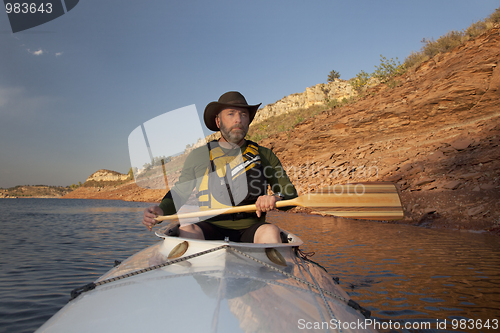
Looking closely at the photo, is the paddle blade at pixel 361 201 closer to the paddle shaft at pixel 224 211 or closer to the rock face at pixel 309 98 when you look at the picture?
the paddle shaft at pixel 224 211

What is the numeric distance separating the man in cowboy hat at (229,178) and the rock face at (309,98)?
124 feet

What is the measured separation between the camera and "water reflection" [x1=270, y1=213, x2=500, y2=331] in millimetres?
2742

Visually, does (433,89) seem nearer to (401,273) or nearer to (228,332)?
(401,273)

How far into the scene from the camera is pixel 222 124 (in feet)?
9.70

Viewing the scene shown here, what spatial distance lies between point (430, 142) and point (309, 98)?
38495mm

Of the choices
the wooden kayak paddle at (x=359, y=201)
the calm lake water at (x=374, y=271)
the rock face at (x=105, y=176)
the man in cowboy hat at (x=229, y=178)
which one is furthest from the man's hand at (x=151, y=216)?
the rock face at (x=105, y=176)

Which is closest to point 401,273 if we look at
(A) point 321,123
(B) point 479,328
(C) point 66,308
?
(B) point 479,328

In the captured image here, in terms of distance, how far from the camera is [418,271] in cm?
389

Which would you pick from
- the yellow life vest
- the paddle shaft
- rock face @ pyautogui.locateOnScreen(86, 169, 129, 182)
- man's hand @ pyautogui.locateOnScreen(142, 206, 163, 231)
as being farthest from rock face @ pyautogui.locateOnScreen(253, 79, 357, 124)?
rock face @ pyautogui.locateOnScreen(86, 169, 129, 182)

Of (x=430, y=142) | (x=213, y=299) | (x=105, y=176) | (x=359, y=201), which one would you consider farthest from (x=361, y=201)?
(x=105, y=176)

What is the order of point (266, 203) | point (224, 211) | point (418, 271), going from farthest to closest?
point (418, 271) → point (224, 211) → point (266, 203)

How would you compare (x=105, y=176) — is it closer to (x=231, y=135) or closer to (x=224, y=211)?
(x=231, y=135)

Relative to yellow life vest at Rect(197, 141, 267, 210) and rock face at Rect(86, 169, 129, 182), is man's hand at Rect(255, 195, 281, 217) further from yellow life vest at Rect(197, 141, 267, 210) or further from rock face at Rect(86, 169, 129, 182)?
rock face at Rect(86, 169, 129, 182)

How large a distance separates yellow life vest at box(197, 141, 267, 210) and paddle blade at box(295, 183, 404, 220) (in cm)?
52
